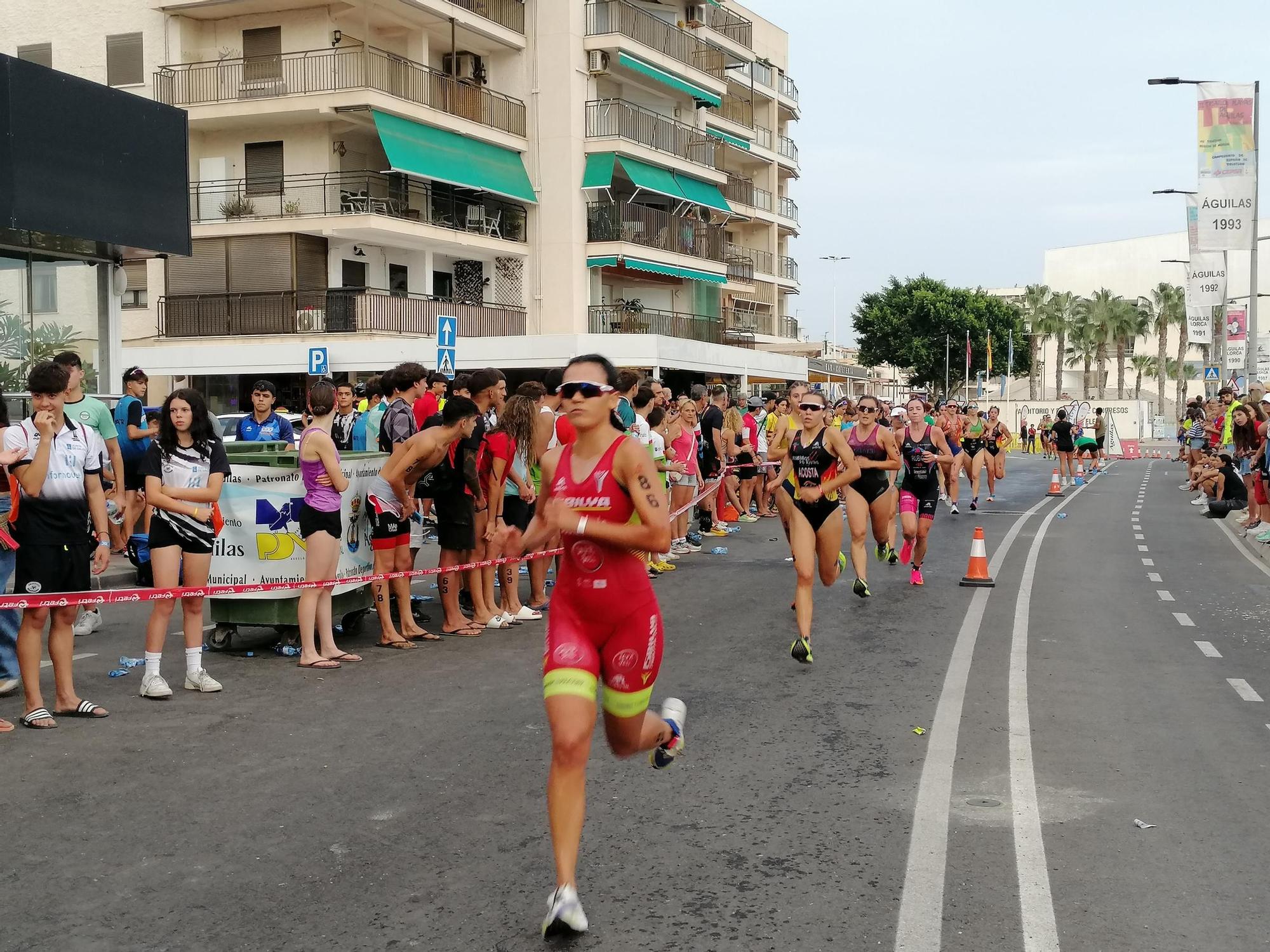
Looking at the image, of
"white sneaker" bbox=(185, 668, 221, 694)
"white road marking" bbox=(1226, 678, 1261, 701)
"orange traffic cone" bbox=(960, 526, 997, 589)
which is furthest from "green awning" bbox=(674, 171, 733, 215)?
"white sneaker" bbox=(185, 668, 221, 694)

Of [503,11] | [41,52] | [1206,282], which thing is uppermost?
[503,11]

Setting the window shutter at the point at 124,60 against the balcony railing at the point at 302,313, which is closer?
the balcony railing at the point at 302,313

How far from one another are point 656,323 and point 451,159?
1138cm

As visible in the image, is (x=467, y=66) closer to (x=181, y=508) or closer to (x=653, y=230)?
(x=653, y=230)

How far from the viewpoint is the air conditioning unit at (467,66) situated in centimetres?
3856

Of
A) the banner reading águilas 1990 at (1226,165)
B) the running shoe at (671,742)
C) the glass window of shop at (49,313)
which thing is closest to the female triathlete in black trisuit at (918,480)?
the running shoe at (671,742)

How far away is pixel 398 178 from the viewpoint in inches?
1403

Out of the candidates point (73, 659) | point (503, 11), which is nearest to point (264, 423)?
point (73, 659)

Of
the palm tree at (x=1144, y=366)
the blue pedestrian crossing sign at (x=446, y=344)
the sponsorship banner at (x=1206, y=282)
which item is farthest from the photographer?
the palm tree at (x=1144, y=366)

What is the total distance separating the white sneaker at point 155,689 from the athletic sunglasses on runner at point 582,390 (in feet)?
14.8

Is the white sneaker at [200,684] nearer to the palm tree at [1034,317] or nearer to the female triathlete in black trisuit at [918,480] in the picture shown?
the female triathlete in black trisuit at [918,480]

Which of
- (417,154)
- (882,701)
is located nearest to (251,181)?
(417,154)

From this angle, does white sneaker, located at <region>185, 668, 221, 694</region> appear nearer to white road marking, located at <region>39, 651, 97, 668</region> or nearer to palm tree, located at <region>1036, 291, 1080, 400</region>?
white road marking, located at <region>39, 651, 97, 668</region>

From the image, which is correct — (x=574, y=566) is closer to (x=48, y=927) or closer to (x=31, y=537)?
(x=48, y=927)
